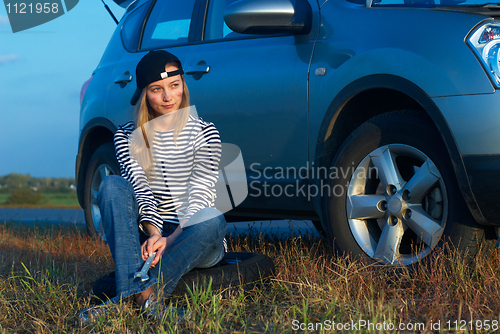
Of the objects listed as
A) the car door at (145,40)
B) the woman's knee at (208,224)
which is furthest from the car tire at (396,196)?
the car door at (145,40)

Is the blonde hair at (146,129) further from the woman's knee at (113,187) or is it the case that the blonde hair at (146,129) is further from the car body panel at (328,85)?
the car body panel at (328,85)

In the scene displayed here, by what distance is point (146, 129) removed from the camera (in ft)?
9.36

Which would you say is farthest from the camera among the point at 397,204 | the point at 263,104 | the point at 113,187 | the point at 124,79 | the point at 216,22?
the point at 124,79

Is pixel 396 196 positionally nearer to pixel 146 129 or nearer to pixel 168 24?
pixel 146 129

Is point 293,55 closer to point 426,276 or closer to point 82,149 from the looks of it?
point 426,276

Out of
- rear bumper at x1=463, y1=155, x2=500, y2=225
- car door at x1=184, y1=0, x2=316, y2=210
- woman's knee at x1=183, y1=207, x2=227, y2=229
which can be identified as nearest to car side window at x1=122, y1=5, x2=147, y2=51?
car door at x1=184, y1=0, x2=316, y2=210

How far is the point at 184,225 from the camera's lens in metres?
2.58

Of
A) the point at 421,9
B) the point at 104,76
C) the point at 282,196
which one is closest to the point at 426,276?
the point at 282,196

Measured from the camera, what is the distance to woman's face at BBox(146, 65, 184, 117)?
273 centimetres

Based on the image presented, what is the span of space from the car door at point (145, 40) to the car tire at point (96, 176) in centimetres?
33

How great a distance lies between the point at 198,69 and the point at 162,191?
49.3 inches

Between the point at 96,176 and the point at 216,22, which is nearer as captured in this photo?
the point at 216,22

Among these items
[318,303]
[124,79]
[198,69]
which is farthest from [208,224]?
[124,79]

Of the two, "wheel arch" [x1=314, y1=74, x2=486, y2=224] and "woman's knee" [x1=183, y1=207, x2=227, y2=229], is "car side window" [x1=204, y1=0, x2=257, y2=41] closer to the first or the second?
"wheel arch" [x1=314, y1=74, x2=486, y2=224]
